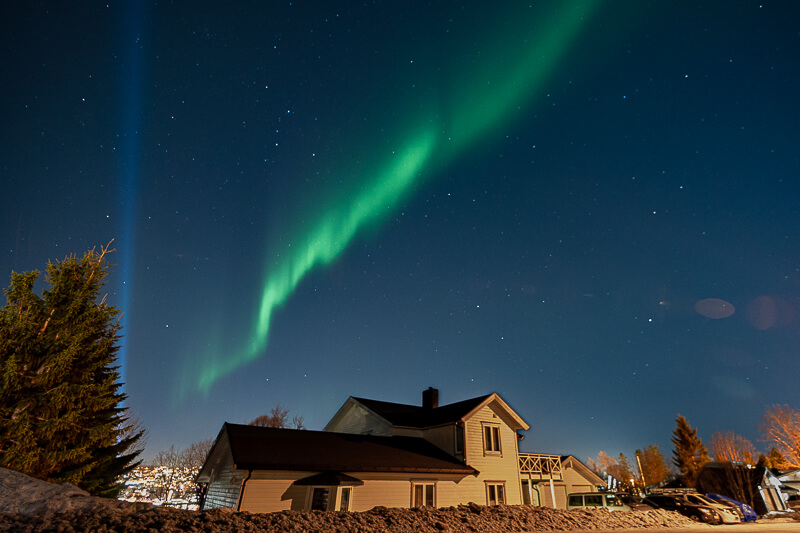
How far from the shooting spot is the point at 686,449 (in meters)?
67.3

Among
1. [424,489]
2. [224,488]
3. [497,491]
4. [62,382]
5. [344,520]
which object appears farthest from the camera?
[497,491]

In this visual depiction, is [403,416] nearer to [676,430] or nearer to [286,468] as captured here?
[286,468]

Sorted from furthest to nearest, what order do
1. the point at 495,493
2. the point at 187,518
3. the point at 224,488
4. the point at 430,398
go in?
the point at 430,398, the point at 495,493, the point at 224,488, the point at 187,518

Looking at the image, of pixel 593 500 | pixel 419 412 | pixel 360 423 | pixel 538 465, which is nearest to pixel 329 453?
pixel 360 423

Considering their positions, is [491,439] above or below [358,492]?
above

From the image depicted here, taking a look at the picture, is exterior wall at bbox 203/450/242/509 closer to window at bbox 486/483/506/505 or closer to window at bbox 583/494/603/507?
window at bbox 486/483/506/505

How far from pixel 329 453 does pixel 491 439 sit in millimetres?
11871

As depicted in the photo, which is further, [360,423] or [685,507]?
[360,423]

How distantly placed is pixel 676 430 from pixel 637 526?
224 feet

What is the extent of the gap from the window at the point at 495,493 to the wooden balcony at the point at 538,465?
272 centimetres

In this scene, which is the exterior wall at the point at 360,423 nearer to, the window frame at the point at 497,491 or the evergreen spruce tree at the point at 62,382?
the window frame at the point at 497,491

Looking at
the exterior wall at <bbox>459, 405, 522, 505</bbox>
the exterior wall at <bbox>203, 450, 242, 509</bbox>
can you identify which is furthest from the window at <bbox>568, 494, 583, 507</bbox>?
the exterior wall at <bbox>203, 450, 242, 509</bbox>

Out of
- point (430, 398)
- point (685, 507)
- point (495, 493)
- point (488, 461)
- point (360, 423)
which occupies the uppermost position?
point (430, 398)

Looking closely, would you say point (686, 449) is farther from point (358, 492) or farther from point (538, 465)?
point (358, 492)
